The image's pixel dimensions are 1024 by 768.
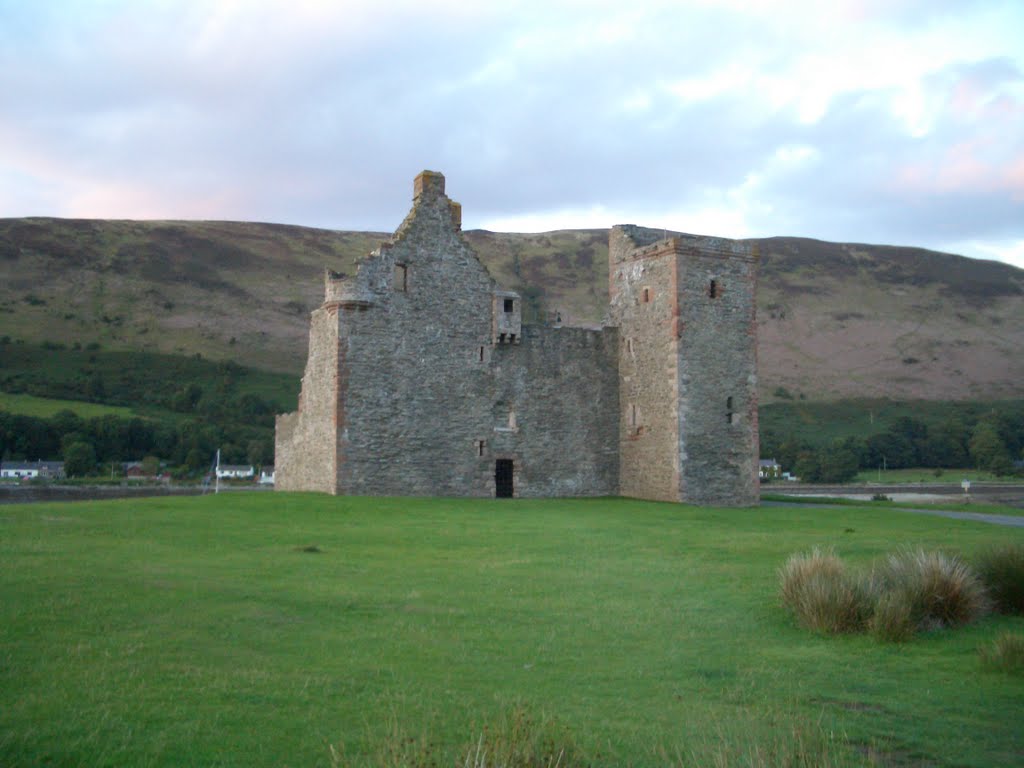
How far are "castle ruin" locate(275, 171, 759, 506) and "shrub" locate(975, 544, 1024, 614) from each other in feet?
57.0

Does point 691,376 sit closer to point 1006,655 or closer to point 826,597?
point 826,597

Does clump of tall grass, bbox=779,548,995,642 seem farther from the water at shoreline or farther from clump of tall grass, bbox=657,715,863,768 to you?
the water at shoreline

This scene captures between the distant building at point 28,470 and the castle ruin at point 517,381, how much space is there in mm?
37546

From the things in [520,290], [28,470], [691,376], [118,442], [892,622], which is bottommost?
[892,622]

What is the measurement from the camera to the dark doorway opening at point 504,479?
3225 centimetres

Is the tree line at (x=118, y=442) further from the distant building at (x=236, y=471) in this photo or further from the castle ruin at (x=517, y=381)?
the castle ruin at (x=517, y=381)

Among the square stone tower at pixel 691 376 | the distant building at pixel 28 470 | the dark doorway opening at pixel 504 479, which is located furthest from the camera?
the distant building at pixel 28 470

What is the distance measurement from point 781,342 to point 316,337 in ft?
367

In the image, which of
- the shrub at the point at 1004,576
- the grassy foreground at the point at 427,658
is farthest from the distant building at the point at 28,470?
the shrub at the point at 1004,576

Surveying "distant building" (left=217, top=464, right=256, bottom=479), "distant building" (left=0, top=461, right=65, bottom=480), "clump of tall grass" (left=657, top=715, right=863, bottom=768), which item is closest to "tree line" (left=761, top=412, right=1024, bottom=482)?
"distant building" (left=217, top=464, right=256, bottom=479)

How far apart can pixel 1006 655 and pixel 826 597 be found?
2.23m

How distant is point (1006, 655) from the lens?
32.8ft

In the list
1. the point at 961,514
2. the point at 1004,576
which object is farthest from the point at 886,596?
the point at 961,514

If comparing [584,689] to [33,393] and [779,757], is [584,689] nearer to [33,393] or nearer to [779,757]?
[779,757]
